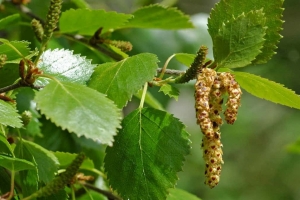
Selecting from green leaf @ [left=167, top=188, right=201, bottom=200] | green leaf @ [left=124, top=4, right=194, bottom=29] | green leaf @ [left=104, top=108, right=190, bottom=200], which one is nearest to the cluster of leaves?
green leaf @ [left=104, top=108, right=190, bottom=200]

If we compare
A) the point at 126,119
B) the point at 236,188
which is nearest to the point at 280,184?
the point at 236,188

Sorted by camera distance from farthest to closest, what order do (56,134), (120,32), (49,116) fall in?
1. (120,32)
2. (56,134)
3. (49,116)

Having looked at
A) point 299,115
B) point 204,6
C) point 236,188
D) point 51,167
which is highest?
point 51,167

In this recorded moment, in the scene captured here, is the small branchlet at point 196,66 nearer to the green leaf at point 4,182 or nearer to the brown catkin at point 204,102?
the brown catkin at point 204,102

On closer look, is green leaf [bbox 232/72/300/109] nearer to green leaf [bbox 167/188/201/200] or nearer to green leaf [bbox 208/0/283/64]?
green leaf [bbox 208/0/283/64]

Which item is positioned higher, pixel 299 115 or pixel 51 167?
pixel 51 167

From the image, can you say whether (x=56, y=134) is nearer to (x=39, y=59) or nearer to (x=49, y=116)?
(x=39, y=59)

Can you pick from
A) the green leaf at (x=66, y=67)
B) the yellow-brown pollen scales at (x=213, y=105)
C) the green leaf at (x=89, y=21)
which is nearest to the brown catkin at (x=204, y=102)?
the yellow-brown pollen scales at (x=213, y=105)

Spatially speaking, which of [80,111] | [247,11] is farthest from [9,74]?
[247,11]
